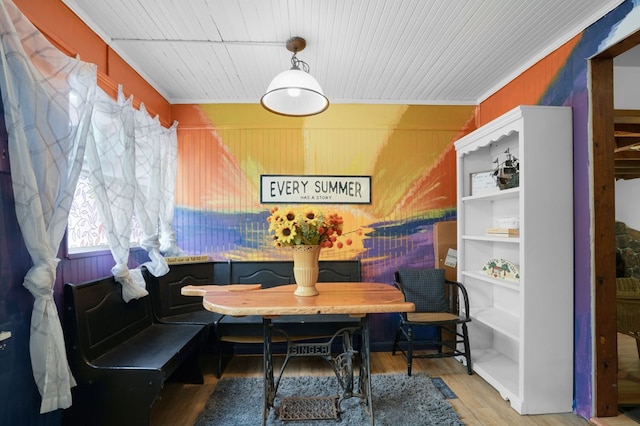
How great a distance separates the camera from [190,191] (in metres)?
3.53

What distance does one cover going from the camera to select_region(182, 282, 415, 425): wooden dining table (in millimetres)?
1835

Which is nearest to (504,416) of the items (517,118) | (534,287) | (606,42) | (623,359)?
(534,287)

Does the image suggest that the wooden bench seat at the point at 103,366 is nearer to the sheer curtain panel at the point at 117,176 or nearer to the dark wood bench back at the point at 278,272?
the sheer curtain panel at the point at 117,176

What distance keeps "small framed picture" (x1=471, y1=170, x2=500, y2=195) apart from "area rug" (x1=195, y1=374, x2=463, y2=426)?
6.29 ft

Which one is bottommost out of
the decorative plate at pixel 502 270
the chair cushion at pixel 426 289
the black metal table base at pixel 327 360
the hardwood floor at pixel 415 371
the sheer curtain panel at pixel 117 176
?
the hardwood floor at pixel 415 371

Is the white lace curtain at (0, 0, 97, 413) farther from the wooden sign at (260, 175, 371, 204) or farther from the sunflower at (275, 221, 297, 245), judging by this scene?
the wooden sign at (260, 175, 371, 204)

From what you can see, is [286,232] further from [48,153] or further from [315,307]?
[48,153]

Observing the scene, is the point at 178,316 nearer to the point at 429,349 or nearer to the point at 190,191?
the point at 190,191

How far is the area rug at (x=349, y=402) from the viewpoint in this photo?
2.21 meters

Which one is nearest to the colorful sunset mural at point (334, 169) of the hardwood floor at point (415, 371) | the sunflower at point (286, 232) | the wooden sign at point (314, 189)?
the wooden sign at point (314, 189)

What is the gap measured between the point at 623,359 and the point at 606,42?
3.12 meters

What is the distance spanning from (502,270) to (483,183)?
893mm

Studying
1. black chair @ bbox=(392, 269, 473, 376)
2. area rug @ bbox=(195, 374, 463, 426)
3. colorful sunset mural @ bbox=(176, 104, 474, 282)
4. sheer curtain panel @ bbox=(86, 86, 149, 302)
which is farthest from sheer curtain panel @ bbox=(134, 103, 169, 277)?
black chair @ bbox=(392, 269, 473, 376)

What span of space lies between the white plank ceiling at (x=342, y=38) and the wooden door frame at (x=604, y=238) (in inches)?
20.4
